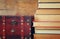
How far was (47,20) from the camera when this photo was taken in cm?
80

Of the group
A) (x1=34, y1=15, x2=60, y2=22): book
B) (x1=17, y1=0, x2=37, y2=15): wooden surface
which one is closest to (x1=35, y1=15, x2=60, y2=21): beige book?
(x1=34, y1=15, x2=60, y2=22): book

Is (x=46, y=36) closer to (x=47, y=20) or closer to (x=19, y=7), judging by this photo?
(x=47, y=20)

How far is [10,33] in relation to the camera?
2.67ft

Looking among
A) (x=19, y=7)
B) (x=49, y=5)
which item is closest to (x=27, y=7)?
(x=19, y=7)

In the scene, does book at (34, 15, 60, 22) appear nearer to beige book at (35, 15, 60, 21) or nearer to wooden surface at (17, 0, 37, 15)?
beige book at (35, 15, 60, 21)

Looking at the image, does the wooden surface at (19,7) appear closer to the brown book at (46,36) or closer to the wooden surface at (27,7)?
the wooden surface at (27,7)

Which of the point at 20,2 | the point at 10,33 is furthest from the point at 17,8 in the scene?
the point at 10,33

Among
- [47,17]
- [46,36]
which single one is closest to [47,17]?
[47,17]

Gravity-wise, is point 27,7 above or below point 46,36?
above

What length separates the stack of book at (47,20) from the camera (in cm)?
77

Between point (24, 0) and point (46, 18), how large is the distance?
20 cm

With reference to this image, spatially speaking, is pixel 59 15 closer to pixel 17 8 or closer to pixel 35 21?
pixel 35 21

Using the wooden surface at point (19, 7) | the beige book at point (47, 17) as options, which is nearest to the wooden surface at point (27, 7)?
the wooden surface at point (19, 7)

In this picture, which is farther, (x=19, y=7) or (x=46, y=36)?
(x=19, y=7)
